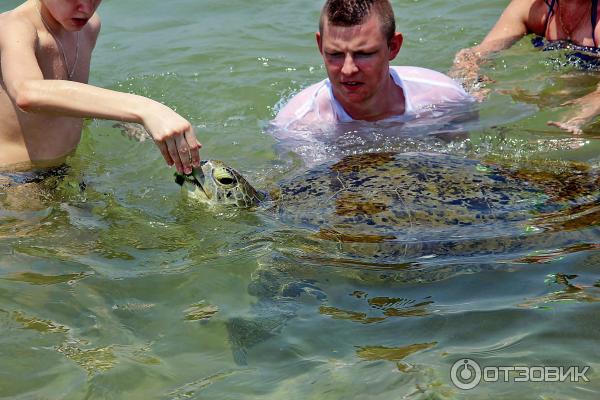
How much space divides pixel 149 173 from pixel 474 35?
392 centimetres

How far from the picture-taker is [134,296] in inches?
121

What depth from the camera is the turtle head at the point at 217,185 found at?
3.71 metres

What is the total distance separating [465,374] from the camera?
8.02 feet

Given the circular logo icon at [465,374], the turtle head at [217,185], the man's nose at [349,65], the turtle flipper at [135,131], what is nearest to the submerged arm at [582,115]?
the man's nose at [349,65]

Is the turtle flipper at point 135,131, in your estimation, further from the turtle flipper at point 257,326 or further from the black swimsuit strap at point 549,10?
the black swimsuit strap at point 549,10

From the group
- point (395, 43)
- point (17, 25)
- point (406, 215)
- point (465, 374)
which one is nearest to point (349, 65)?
point (395, 43)

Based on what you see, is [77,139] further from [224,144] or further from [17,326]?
[17,326]

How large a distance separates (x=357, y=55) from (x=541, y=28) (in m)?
2.49

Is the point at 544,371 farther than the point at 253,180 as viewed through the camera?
No

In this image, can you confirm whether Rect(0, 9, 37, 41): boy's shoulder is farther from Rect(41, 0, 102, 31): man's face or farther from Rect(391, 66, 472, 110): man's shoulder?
Rect(391, 66, 472, 110): man's shoulder

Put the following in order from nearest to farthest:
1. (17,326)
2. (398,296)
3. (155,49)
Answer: (17,326), (398,296), (155,49)

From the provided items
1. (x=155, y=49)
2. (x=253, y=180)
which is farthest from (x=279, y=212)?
(x=155, y=49)

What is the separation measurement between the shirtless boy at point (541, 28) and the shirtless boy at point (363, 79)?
98 centimetres

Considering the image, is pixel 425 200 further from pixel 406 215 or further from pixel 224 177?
pixel 224 177
